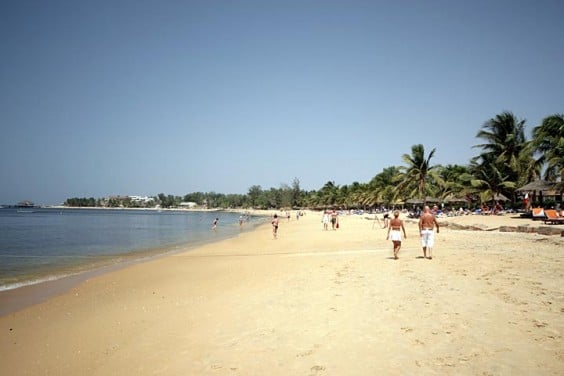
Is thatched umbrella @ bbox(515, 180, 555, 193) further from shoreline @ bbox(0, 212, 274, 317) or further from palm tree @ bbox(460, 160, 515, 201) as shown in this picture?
shoreline @ bbox(0, 212, 274, 317)

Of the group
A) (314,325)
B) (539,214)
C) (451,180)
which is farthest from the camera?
(451,180)

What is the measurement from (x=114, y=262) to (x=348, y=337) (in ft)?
46.6

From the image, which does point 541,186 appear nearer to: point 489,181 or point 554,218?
point 554,218

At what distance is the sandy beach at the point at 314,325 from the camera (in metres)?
4.27

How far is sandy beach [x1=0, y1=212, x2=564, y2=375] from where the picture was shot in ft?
14.0

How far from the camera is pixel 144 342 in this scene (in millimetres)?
5410

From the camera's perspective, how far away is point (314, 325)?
5516 millimetres

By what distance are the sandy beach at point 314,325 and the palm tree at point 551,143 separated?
16488 mm

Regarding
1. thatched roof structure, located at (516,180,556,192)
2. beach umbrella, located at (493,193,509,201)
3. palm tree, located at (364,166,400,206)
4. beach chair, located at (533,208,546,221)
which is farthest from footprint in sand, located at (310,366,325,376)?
palm tree, located at (364,166,400,206)

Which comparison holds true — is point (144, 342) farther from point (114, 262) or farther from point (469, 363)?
point (114, 262)

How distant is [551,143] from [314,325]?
27287mm

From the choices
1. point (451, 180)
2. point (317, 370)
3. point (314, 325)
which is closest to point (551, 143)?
point (314, 325)

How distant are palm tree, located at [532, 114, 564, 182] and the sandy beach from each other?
649 inches

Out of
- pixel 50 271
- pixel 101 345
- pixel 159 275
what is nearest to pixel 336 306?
pixel 101 345
